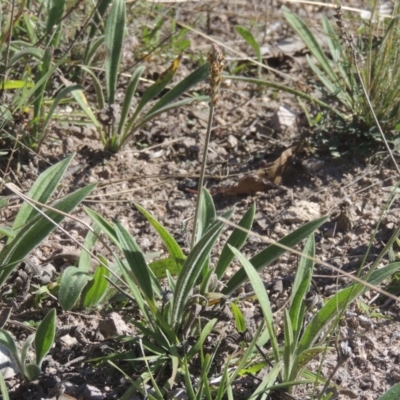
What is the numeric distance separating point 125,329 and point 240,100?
5.02 feet

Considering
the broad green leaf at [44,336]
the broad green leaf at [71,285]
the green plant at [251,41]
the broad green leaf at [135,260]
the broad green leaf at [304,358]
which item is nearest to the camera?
the broad green leaf at [304,358]

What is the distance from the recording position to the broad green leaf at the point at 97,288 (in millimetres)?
2244

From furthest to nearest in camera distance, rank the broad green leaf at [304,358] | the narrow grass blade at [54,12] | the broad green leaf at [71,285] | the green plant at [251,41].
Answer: the green plant at [251,41]
the narrow grass blade at [54,12]
the broad green leaf at [71,285]
the broad green leaf at [304,358]

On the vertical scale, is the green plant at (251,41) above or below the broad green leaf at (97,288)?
above

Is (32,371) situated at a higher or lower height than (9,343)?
lower

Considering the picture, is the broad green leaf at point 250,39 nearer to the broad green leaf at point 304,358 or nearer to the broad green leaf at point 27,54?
the broad green leaf at point 27,54

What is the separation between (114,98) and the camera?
3012 mm

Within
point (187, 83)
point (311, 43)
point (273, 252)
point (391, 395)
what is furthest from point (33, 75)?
point (391, 395)

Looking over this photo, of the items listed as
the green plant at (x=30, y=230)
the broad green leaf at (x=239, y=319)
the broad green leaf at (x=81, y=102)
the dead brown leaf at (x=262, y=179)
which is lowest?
the broad green leaf at (x=239, y=319)

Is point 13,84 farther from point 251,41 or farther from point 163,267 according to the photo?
point 251,41

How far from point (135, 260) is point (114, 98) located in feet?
3.50

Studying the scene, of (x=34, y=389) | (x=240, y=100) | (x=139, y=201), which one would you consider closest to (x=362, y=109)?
(x=240, y=100)

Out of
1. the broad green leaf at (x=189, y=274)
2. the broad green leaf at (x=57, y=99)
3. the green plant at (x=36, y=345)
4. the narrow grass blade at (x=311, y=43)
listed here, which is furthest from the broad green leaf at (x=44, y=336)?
the narrow grass blade at (x=311, y=43)

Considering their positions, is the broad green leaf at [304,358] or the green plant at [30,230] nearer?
the broad green leaf at [304,358]
